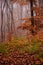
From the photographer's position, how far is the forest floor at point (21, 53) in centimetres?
541

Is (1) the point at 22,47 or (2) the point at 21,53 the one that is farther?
(1) the point at 22,47

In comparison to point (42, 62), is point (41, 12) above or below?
above

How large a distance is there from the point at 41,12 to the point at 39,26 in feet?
1.41

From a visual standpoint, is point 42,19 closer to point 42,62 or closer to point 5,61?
point 42,62

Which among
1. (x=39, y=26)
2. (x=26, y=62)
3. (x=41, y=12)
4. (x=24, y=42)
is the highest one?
(x=41, y=12)

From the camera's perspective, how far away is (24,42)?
6.07 m

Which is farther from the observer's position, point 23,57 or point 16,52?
point 16,52

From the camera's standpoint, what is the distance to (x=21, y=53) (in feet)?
19.9

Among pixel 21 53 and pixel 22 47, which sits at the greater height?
pixel 22 47

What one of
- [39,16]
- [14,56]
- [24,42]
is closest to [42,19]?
[39,16]

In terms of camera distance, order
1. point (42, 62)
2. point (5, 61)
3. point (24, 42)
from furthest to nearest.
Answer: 1. point (24, 42)
2. point (5, 61)
3. point (42, 62)

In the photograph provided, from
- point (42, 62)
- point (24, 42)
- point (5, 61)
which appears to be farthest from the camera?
point (24, 42)

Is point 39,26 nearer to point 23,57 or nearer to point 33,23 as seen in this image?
point 33,23

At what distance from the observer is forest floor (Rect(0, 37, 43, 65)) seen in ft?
17.7
